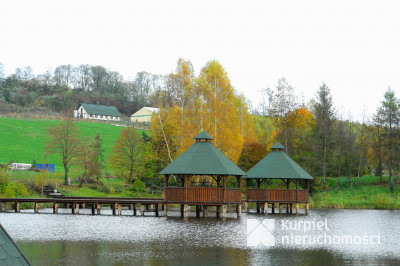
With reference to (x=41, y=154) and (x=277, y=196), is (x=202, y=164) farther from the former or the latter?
(x=41, y=154)

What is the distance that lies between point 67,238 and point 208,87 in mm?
25316

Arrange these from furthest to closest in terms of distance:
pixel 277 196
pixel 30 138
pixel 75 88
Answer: pixel 75 88 → pixel 30 138 → pixel 277 196

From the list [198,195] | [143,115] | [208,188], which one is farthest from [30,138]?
[208,188]

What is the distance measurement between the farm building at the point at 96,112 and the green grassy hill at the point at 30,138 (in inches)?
594

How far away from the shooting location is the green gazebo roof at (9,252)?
5.91 meters

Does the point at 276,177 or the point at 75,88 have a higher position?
the point at 75,88

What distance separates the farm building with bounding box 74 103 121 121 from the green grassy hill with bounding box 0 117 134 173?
49.5 ft

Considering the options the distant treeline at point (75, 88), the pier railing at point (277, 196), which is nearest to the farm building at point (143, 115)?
the distant treeline at point (75, 88)

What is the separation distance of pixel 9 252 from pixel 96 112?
313ft

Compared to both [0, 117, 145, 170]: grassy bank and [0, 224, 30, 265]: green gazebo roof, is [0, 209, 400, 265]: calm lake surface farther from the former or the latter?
[0, 117, 145, 170]: grassy bank

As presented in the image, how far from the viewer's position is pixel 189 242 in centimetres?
2097

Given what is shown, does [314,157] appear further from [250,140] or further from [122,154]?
[122,154]

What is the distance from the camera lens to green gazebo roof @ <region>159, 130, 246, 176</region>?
32438 millimetres

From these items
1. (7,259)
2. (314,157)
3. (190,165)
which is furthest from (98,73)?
(7,259)
